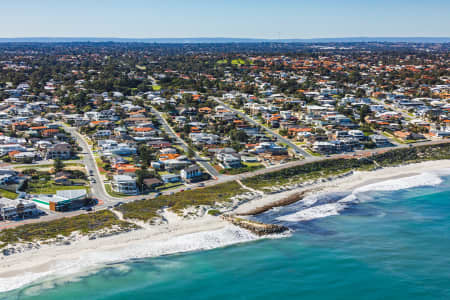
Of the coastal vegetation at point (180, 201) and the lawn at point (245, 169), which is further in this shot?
the lawn at point (245, 169)

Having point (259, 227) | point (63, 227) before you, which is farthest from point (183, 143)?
point (63, 227)

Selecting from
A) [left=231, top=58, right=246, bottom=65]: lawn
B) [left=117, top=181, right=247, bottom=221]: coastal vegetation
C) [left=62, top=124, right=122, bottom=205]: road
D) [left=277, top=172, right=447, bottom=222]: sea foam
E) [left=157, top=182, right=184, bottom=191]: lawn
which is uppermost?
[left=231, top=58, right=246, bottom=65]: lawn

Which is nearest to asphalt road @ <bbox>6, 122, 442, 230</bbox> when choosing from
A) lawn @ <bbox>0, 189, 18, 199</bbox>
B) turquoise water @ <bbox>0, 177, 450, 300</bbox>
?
lawn @ <bbox>0, 189, 18, 199</bbox>

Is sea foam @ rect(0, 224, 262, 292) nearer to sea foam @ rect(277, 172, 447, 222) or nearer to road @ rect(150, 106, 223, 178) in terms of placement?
sea foam @ rect(277, 172, 447, 222)

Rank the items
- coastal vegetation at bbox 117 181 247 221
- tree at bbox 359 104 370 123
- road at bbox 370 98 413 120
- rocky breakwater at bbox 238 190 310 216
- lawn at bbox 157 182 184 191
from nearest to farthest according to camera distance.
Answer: coastal vegetation at bbox 117 181 247 221, rocky breakwater at bbox 238 190 310 216, lawn at bbox 157 182 184 191, tree at bbox 359 104 370 123, road at bbox 370 98 413 120

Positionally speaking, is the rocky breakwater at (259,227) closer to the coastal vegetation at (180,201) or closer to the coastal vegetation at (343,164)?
the coastal vegetation at (180,201)

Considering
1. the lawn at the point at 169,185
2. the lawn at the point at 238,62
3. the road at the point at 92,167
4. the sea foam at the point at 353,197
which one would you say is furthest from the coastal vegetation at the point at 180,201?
the lawn at the point at 238,62

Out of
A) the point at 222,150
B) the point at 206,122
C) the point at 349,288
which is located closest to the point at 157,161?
the point at 222,150
